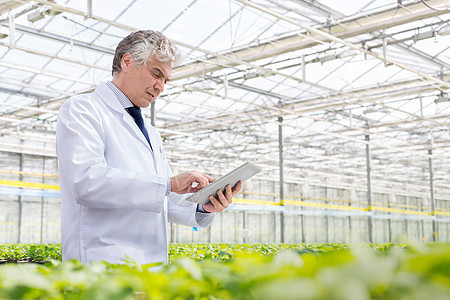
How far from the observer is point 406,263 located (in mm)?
808

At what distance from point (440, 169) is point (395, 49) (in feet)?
69.9

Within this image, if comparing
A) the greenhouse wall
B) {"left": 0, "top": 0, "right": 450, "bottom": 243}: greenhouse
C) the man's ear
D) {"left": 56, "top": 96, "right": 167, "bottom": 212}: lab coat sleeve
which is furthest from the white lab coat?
the greenhouse wall

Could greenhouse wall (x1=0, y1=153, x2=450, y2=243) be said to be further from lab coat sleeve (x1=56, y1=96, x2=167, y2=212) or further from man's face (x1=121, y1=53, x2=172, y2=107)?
lab coat sleeve (x1=56, y1=96, x2=167, y2=212)

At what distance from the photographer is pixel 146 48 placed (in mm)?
2363

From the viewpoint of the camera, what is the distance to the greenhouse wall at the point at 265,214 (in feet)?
58.3

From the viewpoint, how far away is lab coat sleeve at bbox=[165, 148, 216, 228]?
2.65 metres

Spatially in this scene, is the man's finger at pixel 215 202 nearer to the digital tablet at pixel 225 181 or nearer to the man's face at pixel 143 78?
the digital tablet at pixel 225 181

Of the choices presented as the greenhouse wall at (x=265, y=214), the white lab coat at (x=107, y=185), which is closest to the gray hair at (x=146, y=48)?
the white lab coat at (x=107, y=185)

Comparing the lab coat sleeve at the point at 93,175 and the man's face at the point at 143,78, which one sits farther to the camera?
the man's face at the point at 143,78

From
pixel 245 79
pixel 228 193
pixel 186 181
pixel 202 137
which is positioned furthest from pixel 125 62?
pixel 202 137

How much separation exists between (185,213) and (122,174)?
76 centimetres

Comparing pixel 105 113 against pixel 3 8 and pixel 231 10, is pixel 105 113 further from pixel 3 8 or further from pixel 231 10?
pixel 231 10

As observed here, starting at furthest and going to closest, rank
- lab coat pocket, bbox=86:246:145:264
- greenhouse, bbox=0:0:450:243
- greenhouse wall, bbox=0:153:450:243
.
Result: greenhouse wall, bbox=0:153:450:243, greenhouse, bbox=0:0:450:243, lab coat pocket, bbox=86:246:145:264

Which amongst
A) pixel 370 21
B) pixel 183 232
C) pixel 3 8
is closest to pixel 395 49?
pixel 370 21
